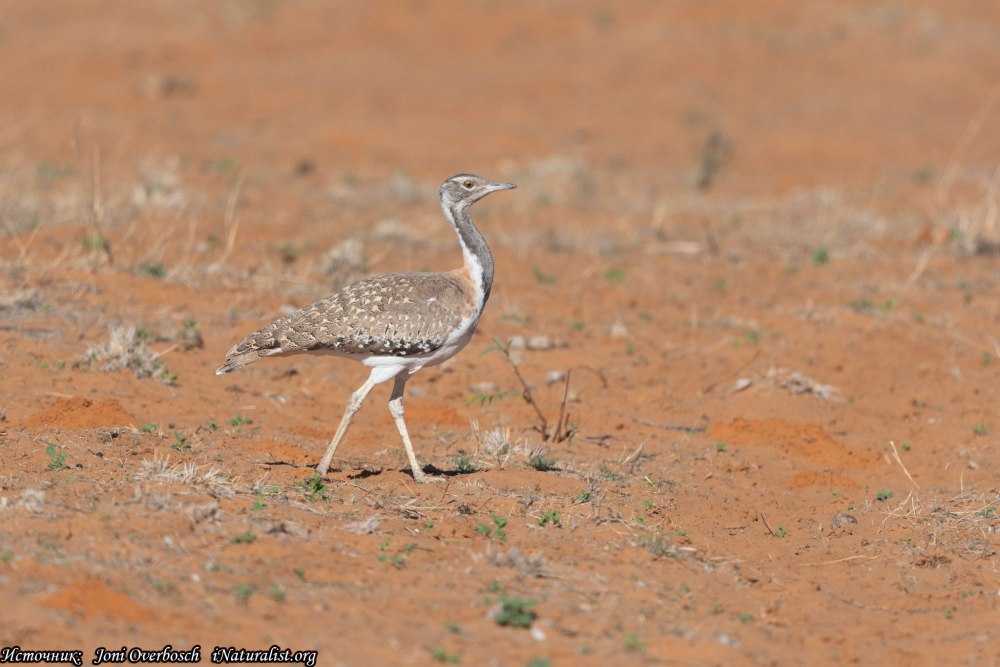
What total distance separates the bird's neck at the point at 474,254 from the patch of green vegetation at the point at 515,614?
267cm

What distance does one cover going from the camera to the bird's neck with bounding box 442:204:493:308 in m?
8.37

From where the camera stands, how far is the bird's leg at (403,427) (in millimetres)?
8077

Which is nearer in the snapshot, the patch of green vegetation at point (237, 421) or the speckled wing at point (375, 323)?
the speckled wing at point (375, 323)

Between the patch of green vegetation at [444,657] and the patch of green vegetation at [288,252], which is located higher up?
Answer: the patch of green vegetation at [444,657]

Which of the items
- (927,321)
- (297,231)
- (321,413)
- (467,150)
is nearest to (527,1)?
(467,150)

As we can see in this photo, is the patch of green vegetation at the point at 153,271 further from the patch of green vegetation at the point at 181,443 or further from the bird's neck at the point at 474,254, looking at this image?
the bird's neck at the point at 474,254

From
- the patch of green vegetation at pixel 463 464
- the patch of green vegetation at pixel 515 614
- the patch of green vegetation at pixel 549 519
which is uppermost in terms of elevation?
the patch of green vegetation at pixel 515 614

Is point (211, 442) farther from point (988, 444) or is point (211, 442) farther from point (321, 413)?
point (988, 444)

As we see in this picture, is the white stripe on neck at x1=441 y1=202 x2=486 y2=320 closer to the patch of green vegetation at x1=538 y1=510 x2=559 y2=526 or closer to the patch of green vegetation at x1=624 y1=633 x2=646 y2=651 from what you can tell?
the patch of green vegetation at x1=538 y1=510 x2=559 y2=526

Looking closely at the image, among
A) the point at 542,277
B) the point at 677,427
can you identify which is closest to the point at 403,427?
the point at 677,427

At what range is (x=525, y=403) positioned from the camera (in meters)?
10.4

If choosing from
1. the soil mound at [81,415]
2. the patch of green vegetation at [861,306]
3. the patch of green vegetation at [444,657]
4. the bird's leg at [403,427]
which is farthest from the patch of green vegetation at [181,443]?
the patch of green vegetation at [861,306]

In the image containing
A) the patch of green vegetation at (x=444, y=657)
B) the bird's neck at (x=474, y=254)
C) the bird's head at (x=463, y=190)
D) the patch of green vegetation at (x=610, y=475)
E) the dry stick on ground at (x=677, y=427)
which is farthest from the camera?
the dry stick on ground at (x=677, y=427)

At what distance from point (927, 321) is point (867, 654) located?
6.93m
